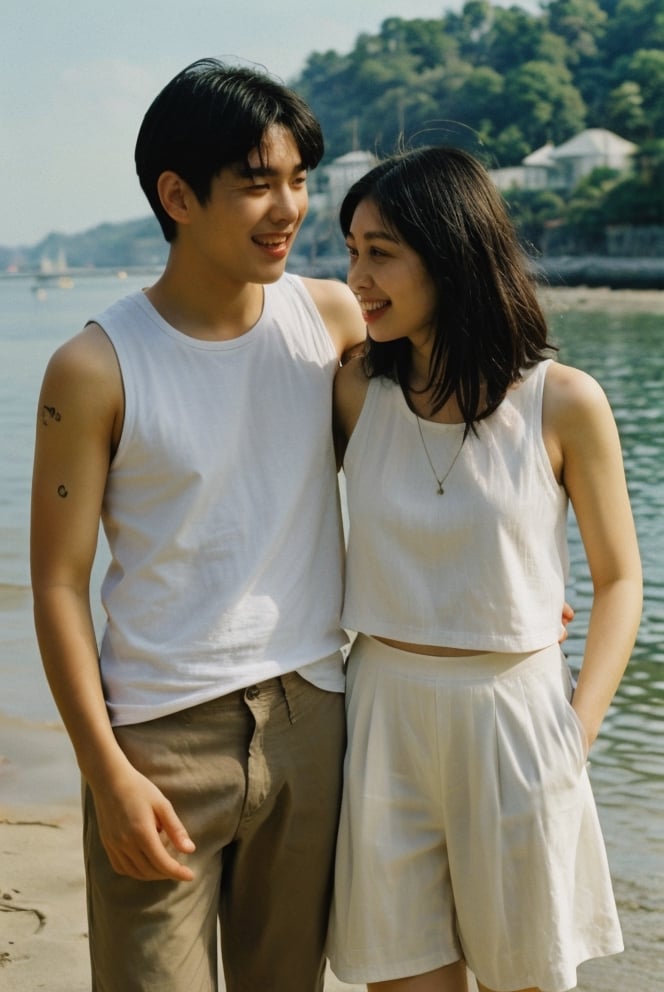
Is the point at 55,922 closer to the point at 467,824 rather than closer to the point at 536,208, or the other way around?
the point at 467,824

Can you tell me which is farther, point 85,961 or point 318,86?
point 318,86

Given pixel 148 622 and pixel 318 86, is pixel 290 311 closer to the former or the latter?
pixel 148 622

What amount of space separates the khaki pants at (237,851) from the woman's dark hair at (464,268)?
1.86 ft

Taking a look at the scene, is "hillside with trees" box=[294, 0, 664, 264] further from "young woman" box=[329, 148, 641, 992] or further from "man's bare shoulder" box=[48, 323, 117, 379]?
"man's bare shoulder" box=[48, 323, 117, 379]

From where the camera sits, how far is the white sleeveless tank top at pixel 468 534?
213cm

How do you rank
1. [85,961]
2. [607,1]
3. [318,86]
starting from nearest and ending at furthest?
[85,961], [607,1], [318,86]

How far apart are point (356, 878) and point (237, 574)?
0.54 metres

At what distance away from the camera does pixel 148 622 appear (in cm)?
210

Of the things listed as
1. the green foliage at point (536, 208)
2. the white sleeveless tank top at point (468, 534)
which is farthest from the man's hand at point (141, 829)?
the green foliage at point (536, 208)

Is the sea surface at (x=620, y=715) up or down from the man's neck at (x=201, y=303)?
down

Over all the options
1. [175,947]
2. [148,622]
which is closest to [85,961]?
[175,947]

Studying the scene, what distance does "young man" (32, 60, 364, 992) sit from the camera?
6.70 ft

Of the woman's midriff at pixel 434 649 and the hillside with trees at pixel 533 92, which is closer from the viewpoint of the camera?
the woman's midriff at pixel 434 649

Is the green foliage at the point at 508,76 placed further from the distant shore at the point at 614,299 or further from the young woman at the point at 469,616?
the young woman at the point at 469,616
